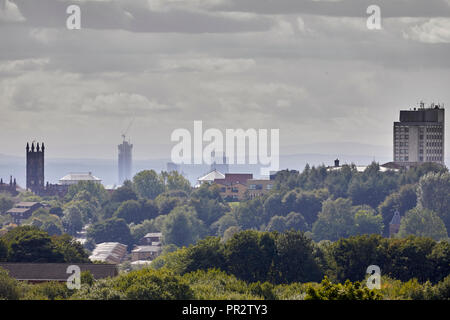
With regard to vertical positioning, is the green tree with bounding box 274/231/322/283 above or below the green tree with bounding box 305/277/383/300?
below

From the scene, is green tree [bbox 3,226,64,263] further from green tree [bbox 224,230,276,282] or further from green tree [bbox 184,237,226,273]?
green tree [bbox 224,230,276,282]

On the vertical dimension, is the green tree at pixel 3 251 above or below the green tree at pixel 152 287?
above

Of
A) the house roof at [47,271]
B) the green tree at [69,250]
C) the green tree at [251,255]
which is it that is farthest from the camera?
the green tree at [69,250]

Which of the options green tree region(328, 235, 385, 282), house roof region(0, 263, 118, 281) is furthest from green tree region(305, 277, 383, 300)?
green tree region(328, 235, 385, 282)

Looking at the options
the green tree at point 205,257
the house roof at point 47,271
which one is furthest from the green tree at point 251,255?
the house roof at point 47,271

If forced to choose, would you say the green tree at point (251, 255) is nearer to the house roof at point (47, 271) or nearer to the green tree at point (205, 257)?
the green tree at point (205, 257)

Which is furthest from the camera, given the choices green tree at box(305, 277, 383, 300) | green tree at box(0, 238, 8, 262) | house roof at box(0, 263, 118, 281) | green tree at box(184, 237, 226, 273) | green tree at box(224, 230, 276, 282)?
green tree at box(0, 238, 8, 262)

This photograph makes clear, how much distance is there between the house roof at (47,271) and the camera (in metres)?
102

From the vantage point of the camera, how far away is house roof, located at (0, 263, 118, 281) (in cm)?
10159

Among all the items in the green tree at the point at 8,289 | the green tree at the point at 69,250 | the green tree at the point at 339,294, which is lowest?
the green tree at the point at 8,289

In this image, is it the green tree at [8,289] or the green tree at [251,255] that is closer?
the green tree at [8,289]
